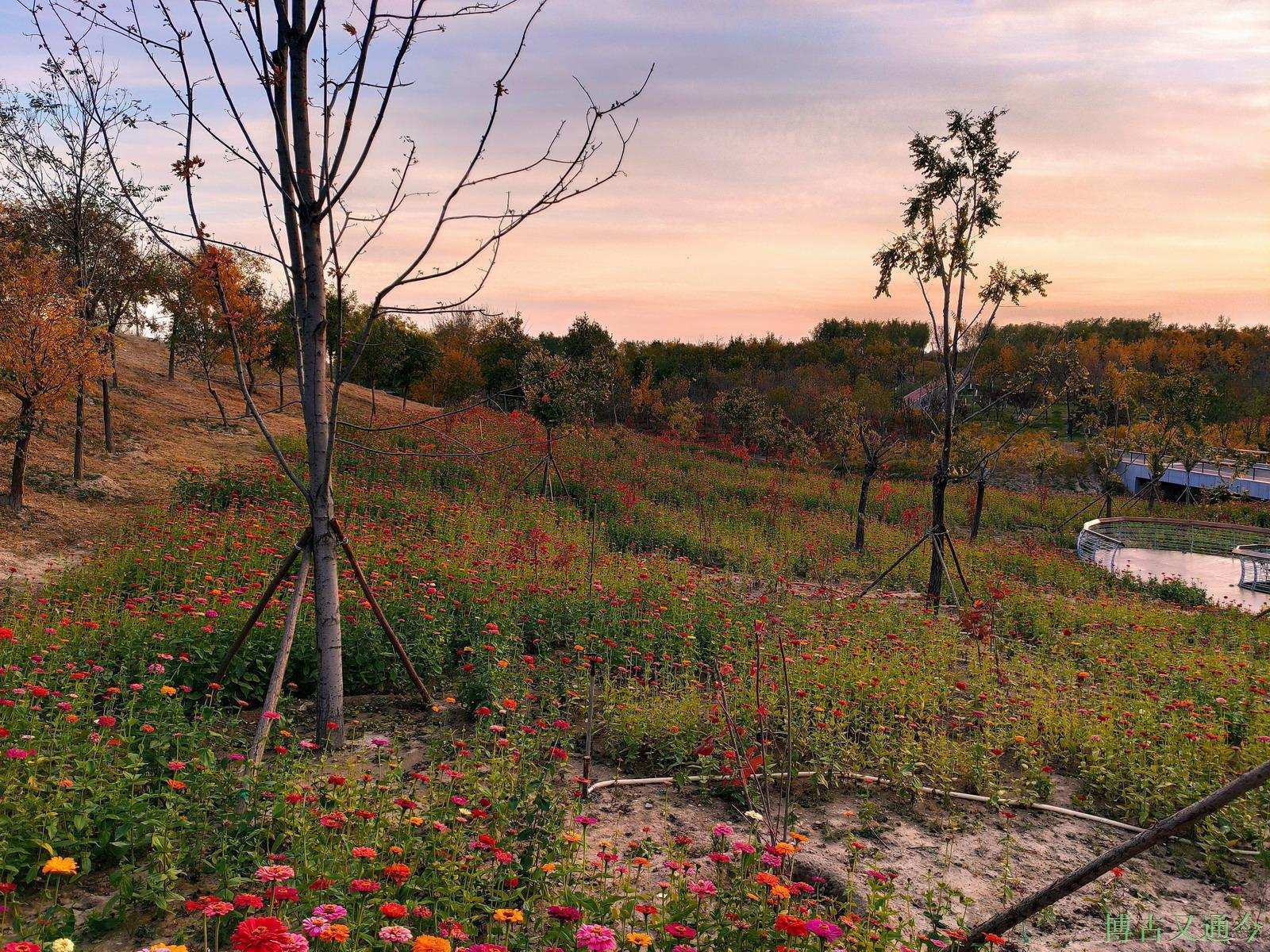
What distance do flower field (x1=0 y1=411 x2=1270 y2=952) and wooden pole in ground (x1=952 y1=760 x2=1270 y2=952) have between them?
46 centimetres

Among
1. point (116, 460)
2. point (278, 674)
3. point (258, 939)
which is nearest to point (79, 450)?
point (116, 460)

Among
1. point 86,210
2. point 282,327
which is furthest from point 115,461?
point 282,327

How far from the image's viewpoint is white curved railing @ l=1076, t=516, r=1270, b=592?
17.6 m

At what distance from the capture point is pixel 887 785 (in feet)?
17.0

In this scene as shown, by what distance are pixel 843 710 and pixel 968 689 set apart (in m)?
1.81

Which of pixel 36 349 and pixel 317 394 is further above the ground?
pixel 36 349

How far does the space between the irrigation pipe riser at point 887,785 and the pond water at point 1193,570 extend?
34.5ft

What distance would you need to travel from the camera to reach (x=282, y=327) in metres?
30.3

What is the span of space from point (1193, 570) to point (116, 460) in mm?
23737

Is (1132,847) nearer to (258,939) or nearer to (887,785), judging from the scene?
(258,939)

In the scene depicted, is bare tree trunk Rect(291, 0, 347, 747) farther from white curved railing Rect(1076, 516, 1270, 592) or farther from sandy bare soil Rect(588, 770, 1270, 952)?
white curved railing Rect(1076, 516, 1270, 592)

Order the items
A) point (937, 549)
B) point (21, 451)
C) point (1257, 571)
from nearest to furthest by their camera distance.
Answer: point (937, 549) → point (21, 451) → point (1257, 571)

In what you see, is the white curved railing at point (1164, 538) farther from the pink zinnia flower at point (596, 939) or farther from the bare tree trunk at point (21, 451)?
the bare tree trunk at point (21, 451)

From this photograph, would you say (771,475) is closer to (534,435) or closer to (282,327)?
(534,435)
